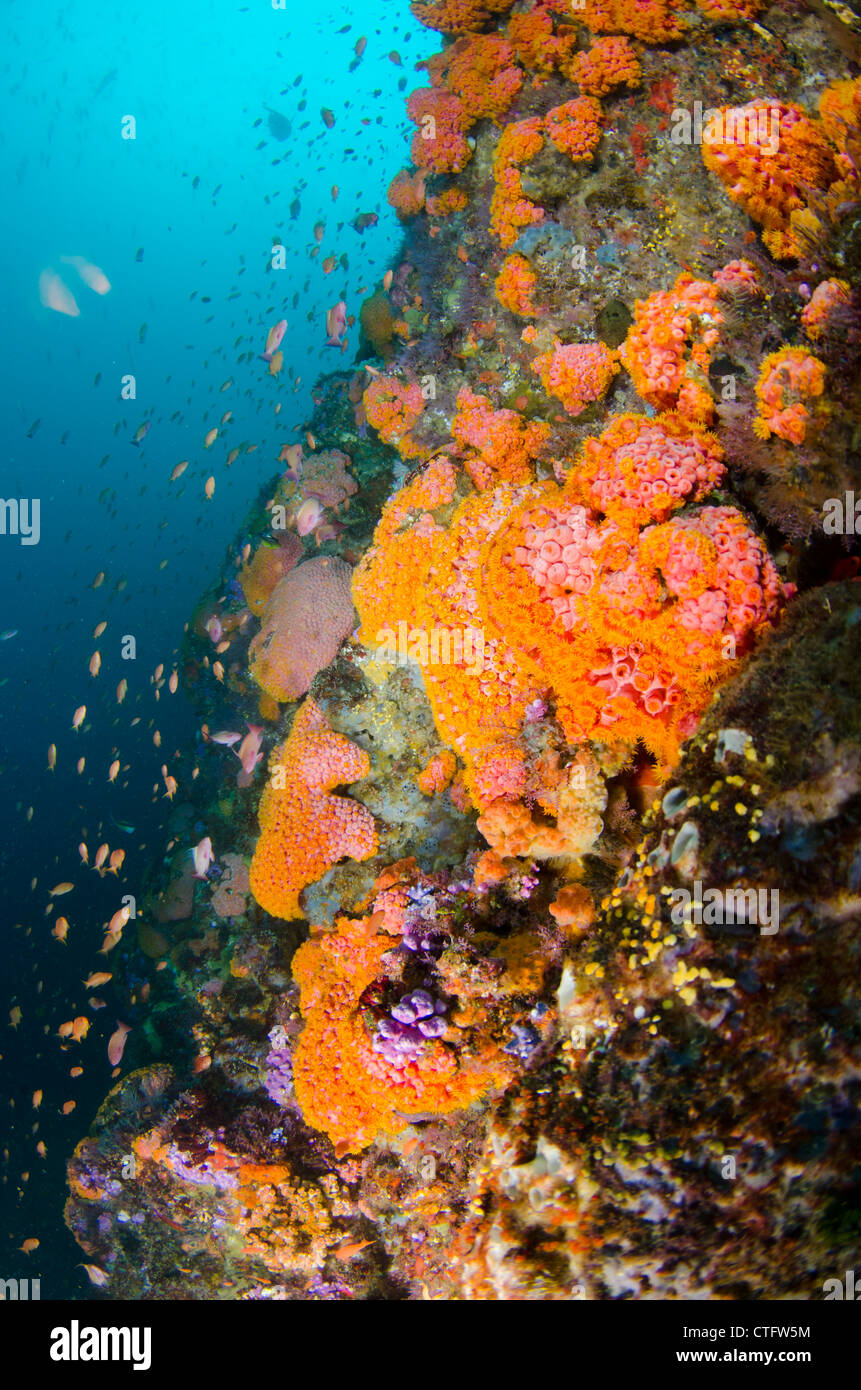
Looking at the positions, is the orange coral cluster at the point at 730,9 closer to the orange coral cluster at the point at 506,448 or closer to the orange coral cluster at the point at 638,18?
the orange coral cluster at the point at 638,18

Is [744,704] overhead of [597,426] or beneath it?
beneath

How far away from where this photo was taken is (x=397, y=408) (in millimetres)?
8547

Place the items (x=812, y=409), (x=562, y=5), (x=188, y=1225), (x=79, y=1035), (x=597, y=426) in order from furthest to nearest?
(x=79, y=1035)
(x=188, y=1225)
(x=562, y=5)
(x=597, y=426)
(x=812, y=409)

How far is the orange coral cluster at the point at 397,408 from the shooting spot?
27.6 feet

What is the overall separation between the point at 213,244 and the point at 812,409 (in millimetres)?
146143

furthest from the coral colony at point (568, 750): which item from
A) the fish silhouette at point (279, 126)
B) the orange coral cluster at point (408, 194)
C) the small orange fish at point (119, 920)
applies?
the fish silhouette at point (279, 126)

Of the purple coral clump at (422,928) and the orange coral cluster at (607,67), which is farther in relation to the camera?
the orange coral cluster at (607,67)

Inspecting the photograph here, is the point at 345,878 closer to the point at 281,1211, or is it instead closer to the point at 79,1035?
the point at 281,1211

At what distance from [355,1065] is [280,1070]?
237 cm

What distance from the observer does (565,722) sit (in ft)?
15.5

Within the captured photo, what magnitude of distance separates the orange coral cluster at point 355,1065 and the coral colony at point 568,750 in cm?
3

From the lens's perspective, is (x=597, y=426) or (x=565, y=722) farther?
(x=597, y=426)

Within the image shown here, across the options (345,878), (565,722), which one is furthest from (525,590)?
(345,878)
